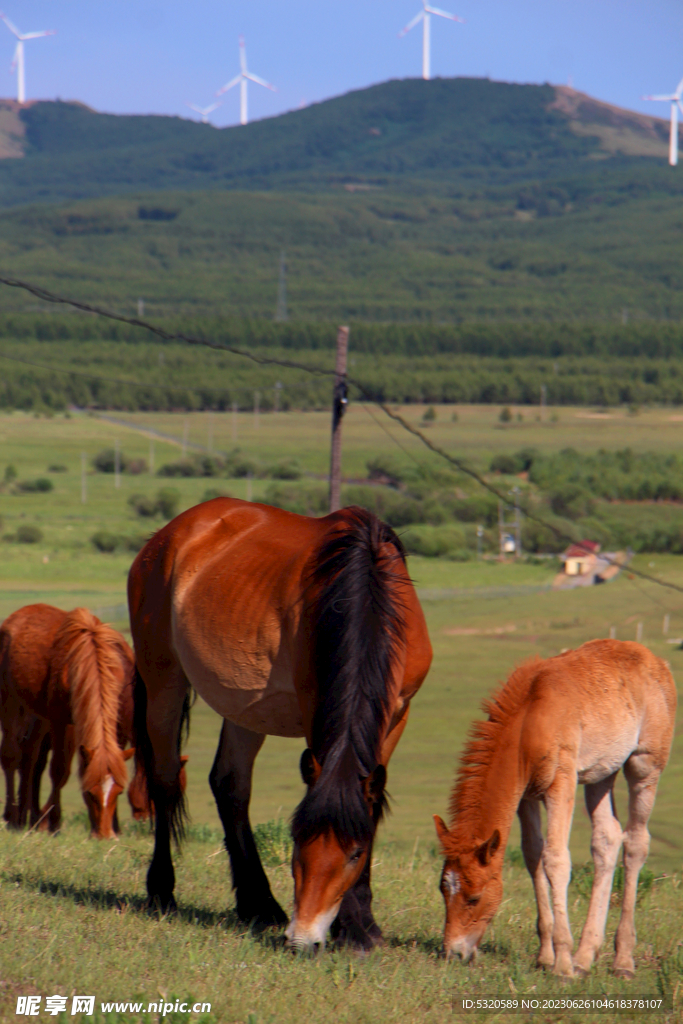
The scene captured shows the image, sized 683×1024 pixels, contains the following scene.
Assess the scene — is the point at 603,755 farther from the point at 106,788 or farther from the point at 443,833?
the point at 106,788

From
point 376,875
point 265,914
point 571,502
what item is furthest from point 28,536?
point 265,914

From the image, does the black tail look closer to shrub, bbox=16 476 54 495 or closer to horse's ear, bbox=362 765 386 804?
horse's ear, bbox=362 765 386 804

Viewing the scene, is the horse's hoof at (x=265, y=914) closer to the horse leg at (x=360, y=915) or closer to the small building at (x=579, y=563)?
the horse leg at (x=360, y=915)

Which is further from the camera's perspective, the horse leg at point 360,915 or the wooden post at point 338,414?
the wooden post at point 338,414

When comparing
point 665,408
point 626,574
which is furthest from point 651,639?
point 665,408

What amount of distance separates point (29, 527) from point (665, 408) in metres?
93.2

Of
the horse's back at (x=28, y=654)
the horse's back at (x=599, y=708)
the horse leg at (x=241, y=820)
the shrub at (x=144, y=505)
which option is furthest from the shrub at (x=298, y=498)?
the horse's back at (x=599, y=708)

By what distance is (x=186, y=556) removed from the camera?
5730 mm

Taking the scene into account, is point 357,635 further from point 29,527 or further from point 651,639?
point 29,527

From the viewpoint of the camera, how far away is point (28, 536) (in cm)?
7188

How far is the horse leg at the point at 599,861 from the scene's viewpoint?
15.8 ft

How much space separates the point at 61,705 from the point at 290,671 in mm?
4416

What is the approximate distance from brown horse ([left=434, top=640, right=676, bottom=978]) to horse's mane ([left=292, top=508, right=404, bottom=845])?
0.46 m

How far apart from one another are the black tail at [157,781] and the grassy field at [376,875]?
46 cm
